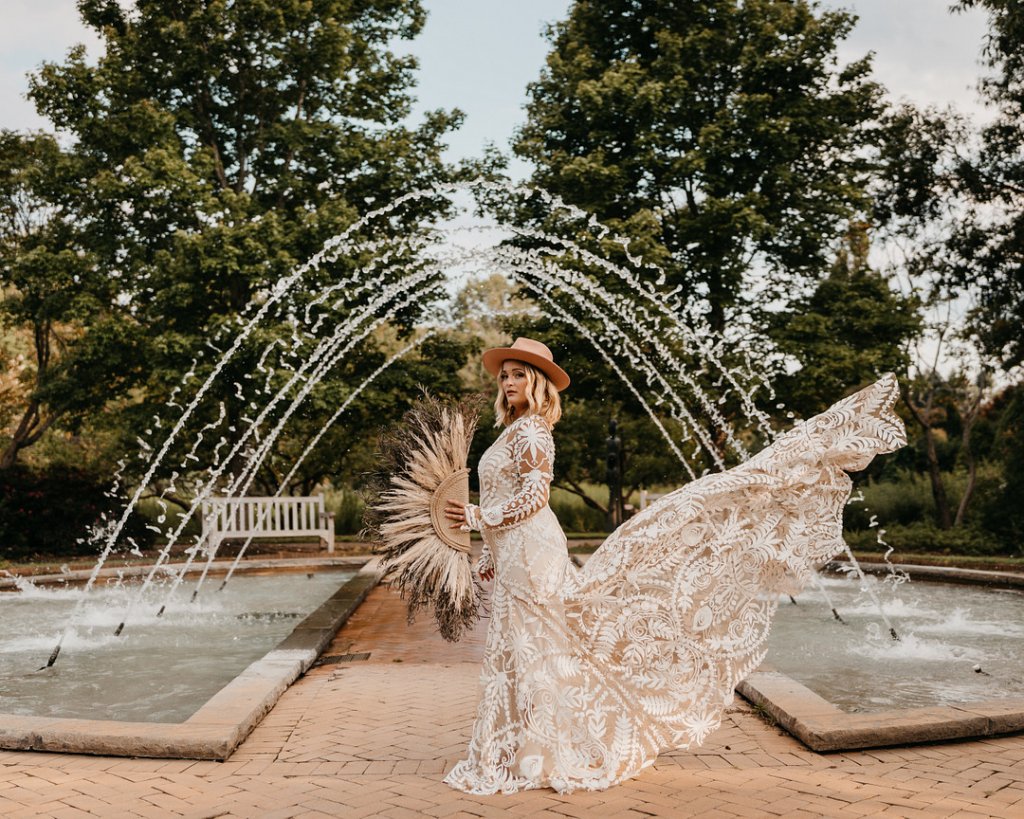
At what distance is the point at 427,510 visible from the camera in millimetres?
4793

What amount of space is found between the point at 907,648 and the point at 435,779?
16.0ft

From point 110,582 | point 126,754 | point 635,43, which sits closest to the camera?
point 126,754

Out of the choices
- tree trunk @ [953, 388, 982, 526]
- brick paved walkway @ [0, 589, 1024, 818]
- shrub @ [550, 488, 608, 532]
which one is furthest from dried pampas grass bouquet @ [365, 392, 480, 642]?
shrub @ [550, 488, 608, 532]

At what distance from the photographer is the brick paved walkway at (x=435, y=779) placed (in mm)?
3750

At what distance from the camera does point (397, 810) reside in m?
3.73

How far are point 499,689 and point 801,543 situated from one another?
157 cm

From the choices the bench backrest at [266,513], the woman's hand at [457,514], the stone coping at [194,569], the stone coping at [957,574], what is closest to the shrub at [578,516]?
the bench backrest at [266,513]

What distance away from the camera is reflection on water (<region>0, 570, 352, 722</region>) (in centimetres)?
606

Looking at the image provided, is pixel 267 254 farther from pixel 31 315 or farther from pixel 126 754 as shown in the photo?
pixel 126 754

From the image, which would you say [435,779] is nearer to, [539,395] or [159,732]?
[159,732]

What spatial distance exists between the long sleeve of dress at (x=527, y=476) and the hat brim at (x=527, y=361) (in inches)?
10.5

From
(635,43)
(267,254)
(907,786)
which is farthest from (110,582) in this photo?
(635,43)

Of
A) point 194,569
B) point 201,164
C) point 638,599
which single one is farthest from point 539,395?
point 201,164

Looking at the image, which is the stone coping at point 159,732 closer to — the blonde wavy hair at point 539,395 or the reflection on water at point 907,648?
the blonde wavy hair at point 539,395
